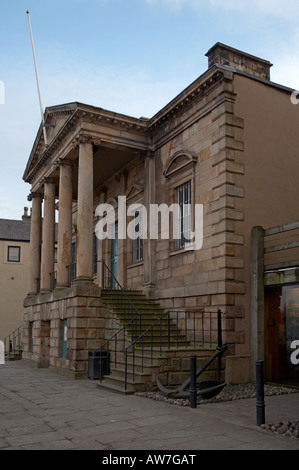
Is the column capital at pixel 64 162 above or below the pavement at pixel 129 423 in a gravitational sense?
above

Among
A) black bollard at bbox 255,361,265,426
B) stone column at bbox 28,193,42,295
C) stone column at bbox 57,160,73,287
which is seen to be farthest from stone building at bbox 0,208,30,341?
black bollard at bbox 255,361,265,426

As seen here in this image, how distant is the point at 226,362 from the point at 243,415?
3669mm

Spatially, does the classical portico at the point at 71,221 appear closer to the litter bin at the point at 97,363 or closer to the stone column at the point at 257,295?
the litter bin at the point at 97,363

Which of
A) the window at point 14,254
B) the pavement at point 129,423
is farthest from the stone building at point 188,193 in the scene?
the window at point 14,254

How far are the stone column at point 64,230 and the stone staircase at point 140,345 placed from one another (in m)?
→ 2.13

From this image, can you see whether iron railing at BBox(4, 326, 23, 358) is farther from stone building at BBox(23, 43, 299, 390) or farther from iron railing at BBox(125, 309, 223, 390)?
iron railing at BBox(125, 309, 223, 390)

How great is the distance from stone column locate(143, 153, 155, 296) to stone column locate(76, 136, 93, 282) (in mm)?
2016

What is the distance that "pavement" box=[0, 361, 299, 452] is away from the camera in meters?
6.20

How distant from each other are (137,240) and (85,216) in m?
3.42

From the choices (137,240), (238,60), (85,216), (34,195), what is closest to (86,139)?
(85,216)

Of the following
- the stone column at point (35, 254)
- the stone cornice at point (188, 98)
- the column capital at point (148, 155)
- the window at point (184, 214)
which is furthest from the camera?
the stone column at point (35, 254)

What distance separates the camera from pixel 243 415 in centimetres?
813

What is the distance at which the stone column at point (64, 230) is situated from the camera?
17.4m

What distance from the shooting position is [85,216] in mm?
15430
